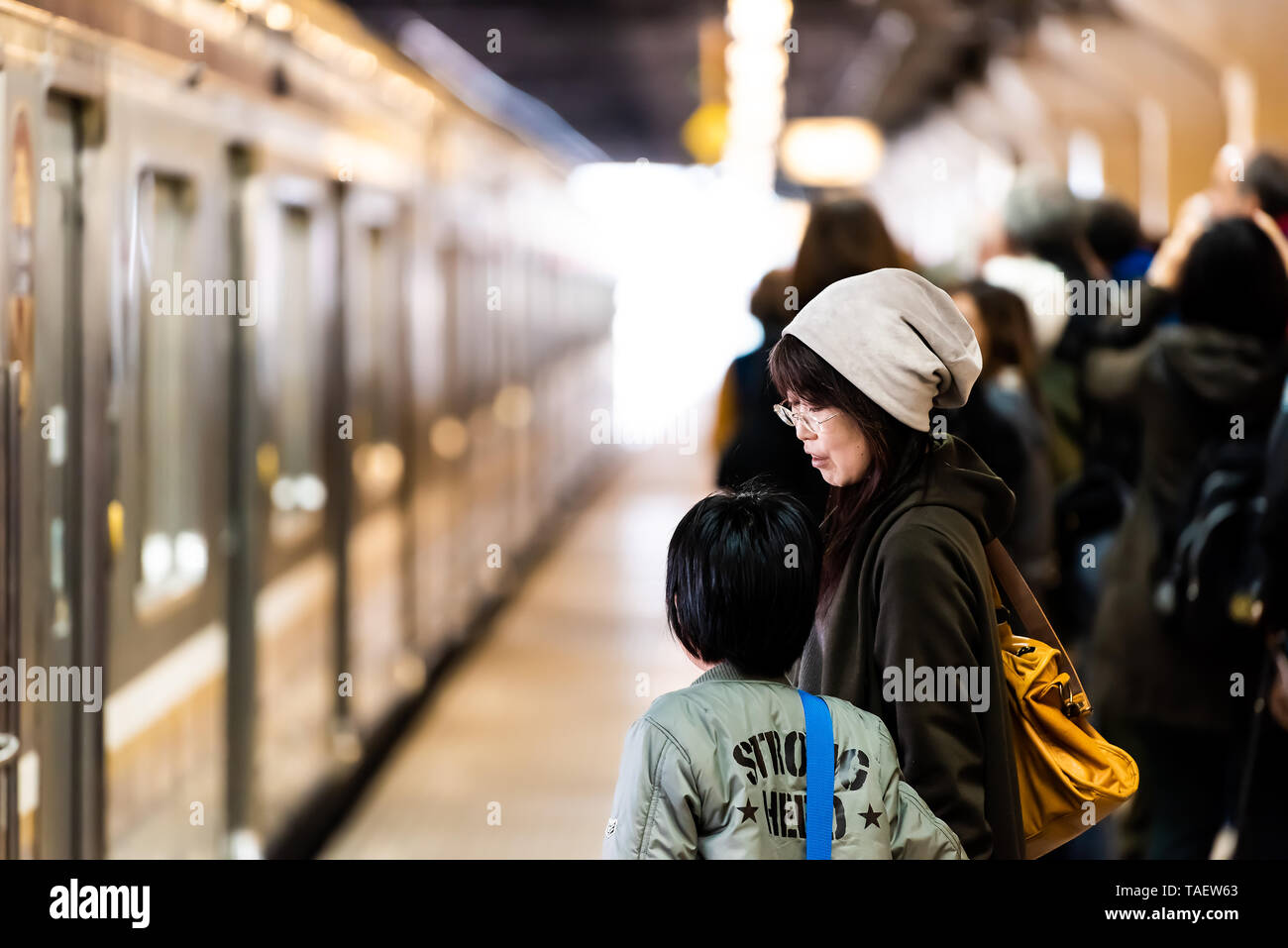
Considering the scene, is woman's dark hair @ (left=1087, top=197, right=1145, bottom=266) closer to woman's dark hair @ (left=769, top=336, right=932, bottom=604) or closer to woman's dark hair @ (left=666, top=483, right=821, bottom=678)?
woman's dark hair @ (left=769, top=336, right=932, bottom=604)

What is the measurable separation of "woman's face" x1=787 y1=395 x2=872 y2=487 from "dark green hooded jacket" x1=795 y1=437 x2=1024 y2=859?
45mm

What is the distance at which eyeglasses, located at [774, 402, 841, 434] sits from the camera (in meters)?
1.47

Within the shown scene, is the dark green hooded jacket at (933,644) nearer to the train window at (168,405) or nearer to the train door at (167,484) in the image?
the train door at (167,484)

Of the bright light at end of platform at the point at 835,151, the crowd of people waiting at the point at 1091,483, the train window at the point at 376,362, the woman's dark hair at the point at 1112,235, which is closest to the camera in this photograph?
the crowd of people waiting at the point at 1091,483

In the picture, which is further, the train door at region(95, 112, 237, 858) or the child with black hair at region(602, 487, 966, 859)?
the train door at region(95, 112, 237, 858)

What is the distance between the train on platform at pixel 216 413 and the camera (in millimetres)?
2473

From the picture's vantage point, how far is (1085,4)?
7457 mm

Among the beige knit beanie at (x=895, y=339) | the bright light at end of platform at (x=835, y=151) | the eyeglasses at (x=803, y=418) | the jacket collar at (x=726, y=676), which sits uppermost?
the bright light at end of platform at (x=835, y=151)

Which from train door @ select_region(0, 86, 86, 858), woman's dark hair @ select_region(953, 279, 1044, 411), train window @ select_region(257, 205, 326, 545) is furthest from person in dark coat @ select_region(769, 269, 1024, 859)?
train window @ select_region(257, 205, 326, 545)

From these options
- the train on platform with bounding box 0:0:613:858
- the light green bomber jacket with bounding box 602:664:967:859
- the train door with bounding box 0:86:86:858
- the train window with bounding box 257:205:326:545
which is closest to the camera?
the light green bomber jacket with bounding box 602:664:967:859

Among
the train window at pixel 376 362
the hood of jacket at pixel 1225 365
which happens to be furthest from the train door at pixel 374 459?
the hood of jacket at pixel 1225 365

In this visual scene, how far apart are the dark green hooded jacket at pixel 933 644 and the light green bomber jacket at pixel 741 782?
6 centimetres

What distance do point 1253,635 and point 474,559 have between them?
17.0 feet

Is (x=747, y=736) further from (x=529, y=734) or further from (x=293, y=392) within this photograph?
(x=529, y=734)
